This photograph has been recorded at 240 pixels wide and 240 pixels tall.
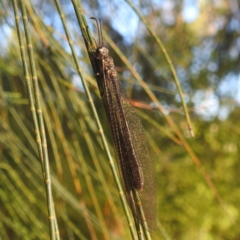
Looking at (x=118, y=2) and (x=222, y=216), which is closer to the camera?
(x=118, y=2)

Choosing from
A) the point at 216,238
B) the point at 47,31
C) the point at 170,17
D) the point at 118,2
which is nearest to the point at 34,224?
the point at 47,31

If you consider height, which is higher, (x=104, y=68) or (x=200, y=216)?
(x=200, y=216)

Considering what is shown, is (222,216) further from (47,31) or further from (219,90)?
(47,31)

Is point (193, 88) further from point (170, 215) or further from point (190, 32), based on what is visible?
point (170, 215)

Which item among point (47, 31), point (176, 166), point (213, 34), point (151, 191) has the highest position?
point (213, 34)

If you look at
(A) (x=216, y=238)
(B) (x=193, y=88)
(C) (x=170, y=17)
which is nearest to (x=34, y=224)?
(C) (x=170, y=17)

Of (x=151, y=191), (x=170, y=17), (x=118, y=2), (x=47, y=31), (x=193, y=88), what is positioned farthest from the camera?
(x=193, y=88)

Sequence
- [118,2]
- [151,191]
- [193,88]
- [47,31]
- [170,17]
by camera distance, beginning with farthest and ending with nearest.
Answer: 1. [193,88]
2. [170,17]
3. [118,2]
4. [47,31]
5. [151,191]
